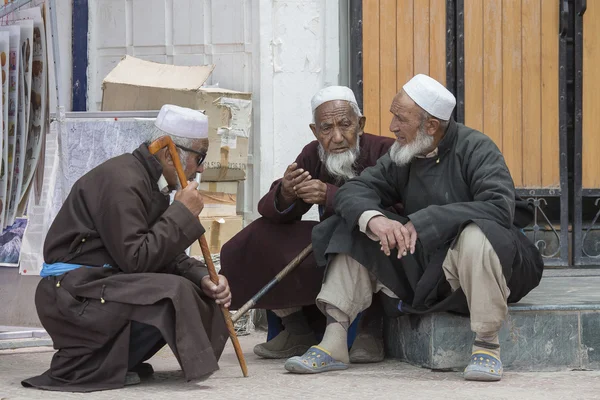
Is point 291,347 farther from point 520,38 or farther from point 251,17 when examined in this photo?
point 520,38

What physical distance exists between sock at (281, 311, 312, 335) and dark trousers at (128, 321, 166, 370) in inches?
39.2

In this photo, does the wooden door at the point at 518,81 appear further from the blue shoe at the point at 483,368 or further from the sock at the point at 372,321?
the blue shoe at the point at 483,368

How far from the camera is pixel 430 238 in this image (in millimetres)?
4262

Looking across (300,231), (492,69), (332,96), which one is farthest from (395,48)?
(300,231)

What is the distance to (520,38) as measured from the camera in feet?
21.2

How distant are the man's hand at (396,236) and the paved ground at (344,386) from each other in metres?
0.54

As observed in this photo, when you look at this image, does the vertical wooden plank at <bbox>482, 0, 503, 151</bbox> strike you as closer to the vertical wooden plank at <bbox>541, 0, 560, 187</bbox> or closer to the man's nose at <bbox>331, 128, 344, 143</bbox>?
the vertical wooden plank at <bbox>541, 0, 560, 187</bbox>

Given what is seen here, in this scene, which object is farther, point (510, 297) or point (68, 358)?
point (510, 297)

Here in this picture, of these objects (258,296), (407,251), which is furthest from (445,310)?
(258,296)

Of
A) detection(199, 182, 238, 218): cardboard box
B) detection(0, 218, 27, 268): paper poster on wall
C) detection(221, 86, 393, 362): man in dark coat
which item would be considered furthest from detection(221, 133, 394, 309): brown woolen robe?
detection(0, 218, 27, 268): paper poster on wall

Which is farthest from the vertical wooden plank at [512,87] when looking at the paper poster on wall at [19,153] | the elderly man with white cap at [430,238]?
the paper poster on wall at [19,153]

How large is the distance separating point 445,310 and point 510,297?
0.98 ft

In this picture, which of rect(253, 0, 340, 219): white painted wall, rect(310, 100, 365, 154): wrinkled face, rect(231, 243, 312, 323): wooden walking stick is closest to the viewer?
rect(231, 243, 312, 323): wooden walking stick

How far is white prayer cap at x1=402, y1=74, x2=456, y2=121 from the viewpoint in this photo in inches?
180
